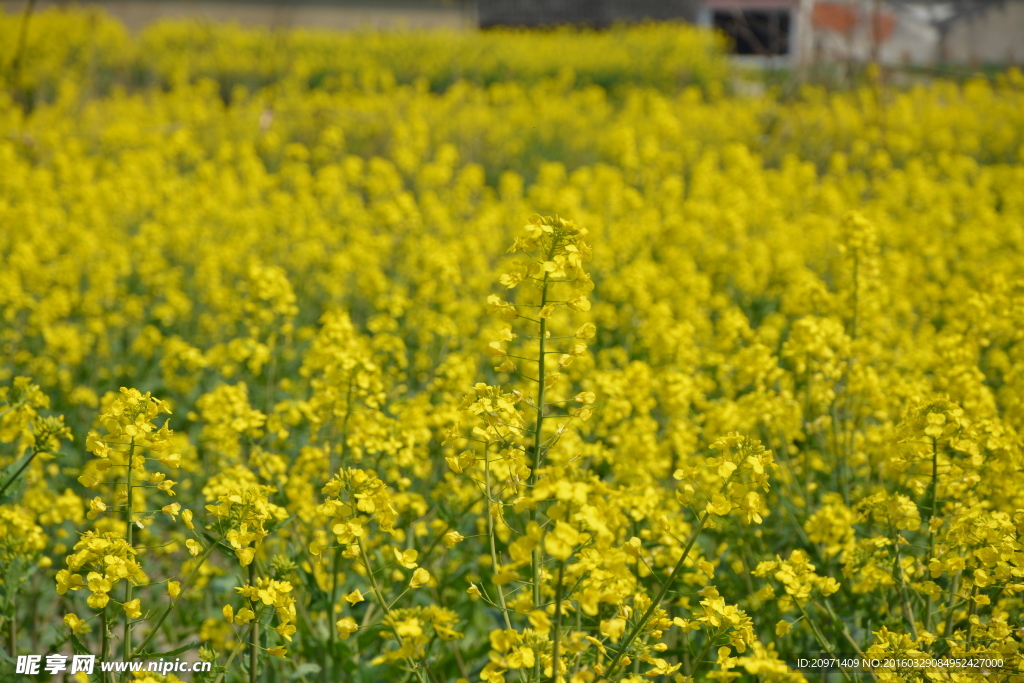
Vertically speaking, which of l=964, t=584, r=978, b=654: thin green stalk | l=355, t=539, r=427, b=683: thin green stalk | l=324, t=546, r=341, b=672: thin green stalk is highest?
l=355, t=539, r=427, b=683: thin green stalk

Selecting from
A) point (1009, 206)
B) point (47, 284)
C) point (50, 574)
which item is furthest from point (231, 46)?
point (50, 574)

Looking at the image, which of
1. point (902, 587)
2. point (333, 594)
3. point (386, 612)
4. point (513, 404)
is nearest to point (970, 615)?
point (902, 587)

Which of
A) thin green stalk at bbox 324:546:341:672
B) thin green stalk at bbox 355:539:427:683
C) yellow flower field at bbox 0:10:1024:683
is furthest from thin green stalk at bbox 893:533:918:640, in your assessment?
thin green stalk at bbox 324:546:341:672

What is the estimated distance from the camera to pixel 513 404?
1.88 metres

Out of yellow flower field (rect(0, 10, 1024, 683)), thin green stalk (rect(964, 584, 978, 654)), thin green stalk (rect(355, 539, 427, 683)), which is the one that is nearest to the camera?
thin green stalk (rect(355, 539, 427, 683))

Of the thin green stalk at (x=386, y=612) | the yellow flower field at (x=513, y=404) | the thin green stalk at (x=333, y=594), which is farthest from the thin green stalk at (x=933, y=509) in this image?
the thin green stalk at (x=333, y=594)

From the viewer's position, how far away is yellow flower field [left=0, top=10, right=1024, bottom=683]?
6.18 feet

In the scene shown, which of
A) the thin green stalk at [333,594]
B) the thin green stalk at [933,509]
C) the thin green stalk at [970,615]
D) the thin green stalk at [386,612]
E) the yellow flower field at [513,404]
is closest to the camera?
the thin green stalk at [386,612]

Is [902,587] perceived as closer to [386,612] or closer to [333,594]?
[386,612]

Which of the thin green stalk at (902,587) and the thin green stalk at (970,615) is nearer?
the thin green stalk at (970,615)

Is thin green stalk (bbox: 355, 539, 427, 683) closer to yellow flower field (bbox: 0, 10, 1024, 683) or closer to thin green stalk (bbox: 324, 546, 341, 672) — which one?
yellow flower field (bbox: 0, 10, 1024, 683)

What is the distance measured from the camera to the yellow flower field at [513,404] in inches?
74.1

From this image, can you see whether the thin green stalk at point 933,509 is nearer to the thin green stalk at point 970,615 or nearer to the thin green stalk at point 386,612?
the thin green stalk at point 970,615

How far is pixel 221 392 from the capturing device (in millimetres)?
2771
